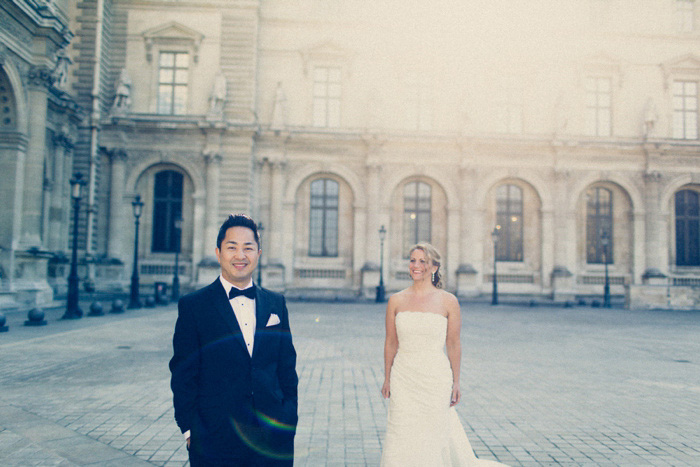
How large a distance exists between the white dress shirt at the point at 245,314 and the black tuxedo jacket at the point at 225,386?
0.15ft

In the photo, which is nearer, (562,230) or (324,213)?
(562,230)

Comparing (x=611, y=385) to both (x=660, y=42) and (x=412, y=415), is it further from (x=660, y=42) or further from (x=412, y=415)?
(x=660, y=42)

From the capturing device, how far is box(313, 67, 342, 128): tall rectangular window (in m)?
29.6

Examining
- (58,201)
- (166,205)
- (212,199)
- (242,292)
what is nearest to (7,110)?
(58,201)

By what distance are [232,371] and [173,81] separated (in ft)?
94.3

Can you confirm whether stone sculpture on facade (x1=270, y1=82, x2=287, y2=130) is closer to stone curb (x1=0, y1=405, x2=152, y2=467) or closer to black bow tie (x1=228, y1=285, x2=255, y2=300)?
stone curb (x1=0, y1=405, x2=152, y2=467)

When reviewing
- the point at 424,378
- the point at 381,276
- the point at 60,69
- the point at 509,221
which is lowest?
the point at 381,276

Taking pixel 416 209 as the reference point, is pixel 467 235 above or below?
below

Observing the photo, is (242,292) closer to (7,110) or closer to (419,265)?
(419,265)

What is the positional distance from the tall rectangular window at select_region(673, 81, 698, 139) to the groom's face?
35.2 meters

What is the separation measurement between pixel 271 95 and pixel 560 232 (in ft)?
60.3

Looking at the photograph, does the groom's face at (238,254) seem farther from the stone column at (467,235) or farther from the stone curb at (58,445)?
the stone column at (467,235)

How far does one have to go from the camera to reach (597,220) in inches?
1201

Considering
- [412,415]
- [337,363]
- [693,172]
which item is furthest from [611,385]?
[693,172]
